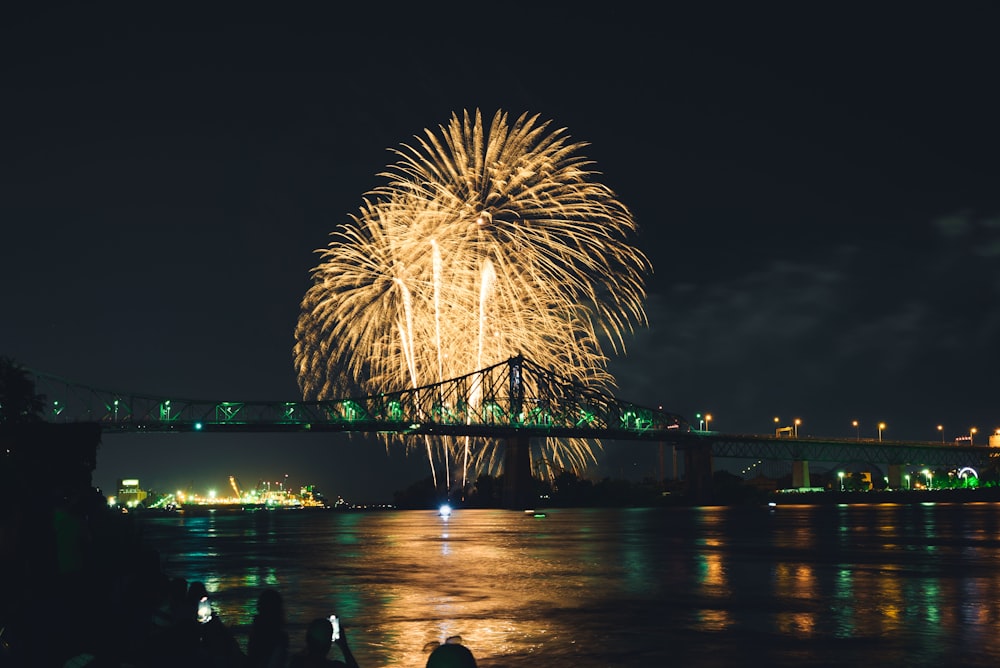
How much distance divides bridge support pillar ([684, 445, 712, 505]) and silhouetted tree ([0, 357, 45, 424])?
12483cm

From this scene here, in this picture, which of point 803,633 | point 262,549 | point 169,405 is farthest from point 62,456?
point 169,405

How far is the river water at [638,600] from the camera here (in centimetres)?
2025

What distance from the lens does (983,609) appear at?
1060 inches

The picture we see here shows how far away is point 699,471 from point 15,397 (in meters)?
132

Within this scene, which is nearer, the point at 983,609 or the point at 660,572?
the point at 983,609

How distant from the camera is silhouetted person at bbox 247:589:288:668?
936 centimetres

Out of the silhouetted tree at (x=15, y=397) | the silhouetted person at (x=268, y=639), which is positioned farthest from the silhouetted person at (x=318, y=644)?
the silhouetted tree at (x=15, y=397)

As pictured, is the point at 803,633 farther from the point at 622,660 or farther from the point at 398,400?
the point at 398,400

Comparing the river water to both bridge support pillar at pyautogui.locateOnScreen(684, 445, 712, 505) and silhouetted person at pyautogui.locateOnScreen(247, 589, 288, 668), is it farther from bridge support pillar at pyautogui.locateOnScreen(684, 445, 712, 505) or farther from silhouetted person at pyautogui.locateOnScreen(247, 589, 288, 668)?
bridge support pillar at pyautogui.locateOnScreen(684, 445, 712, 505)

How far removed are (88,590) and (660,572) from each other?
31.1 metres

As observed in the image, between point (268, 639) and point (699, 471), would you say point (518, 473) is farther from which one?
point (268, 639)

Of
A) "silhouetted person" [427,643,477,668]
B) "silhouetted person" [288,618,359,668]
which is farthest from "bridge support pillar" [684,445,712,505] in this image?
"silhouetted person" [427,643,477,668]

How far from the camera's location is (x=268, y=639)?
31.2ft

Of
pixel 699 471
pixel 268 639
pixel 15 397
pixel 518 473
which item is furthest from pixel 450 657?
pixel 699 471
